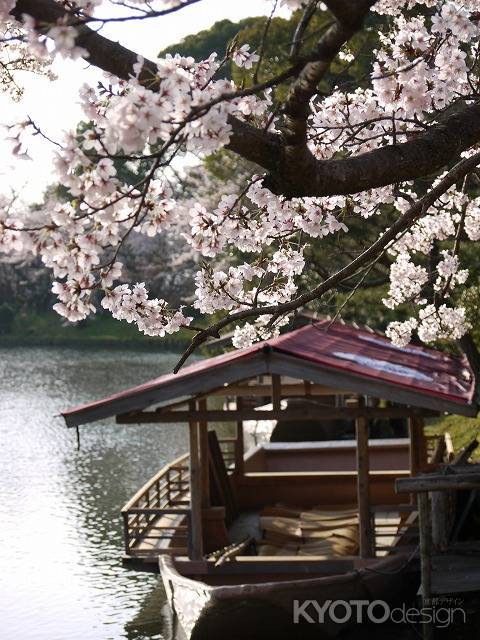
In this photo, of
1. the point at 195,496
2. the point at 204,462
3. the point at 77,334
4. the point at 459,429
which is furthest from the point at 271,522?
the point at 77,334

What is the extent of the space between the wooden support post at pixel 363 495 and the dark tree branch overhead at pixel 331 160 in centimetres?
591

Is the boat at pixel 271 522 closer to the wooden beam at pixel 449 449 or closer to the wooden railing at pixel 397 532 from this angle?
the wooden railing at pixel 397 532

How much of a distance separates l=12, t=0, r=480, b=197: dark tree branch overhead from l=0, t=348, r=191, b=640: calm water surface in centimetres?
838

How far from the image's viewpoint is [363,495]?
10.6 meters

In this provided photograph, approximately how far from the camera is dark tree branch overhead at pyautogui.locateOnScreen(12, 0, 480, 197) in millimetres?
3850

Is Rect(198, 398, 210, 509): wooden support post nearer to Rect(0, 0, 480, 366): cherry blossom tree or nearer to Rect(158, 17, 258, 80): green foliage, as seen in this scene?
Rect(0, 0, 480, 366): cherry blossom tree

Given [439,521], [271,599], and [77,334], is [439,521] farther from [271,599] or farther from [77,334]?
[77,334]

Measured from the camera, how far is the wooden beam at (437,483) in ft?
26.9

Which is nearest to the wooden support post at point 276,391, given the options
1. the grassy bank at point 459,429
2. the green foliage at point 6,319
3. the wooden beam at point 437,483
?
the wooden beam at point 437,483

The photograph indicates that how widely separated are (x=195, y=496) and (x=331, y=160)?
6625 mm

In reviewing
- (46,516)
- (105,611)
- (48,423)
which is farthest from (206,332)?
(48,423)

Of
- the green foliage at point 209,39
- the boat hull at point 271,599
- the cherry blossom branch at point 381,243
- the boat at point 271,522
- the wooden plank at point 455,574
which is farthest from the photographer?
the green foliage at point 209,39

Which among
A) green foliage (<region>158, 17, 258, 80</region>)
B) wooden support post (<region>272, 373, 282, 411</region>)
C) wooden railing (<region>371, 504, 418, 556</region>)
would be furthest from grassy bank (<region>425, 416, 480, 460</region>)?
green foliage (<region>158, 17, 258, 80</region>)

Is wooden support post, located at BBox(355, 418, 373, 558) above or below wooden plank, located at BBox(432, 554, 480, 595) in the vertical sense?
above
